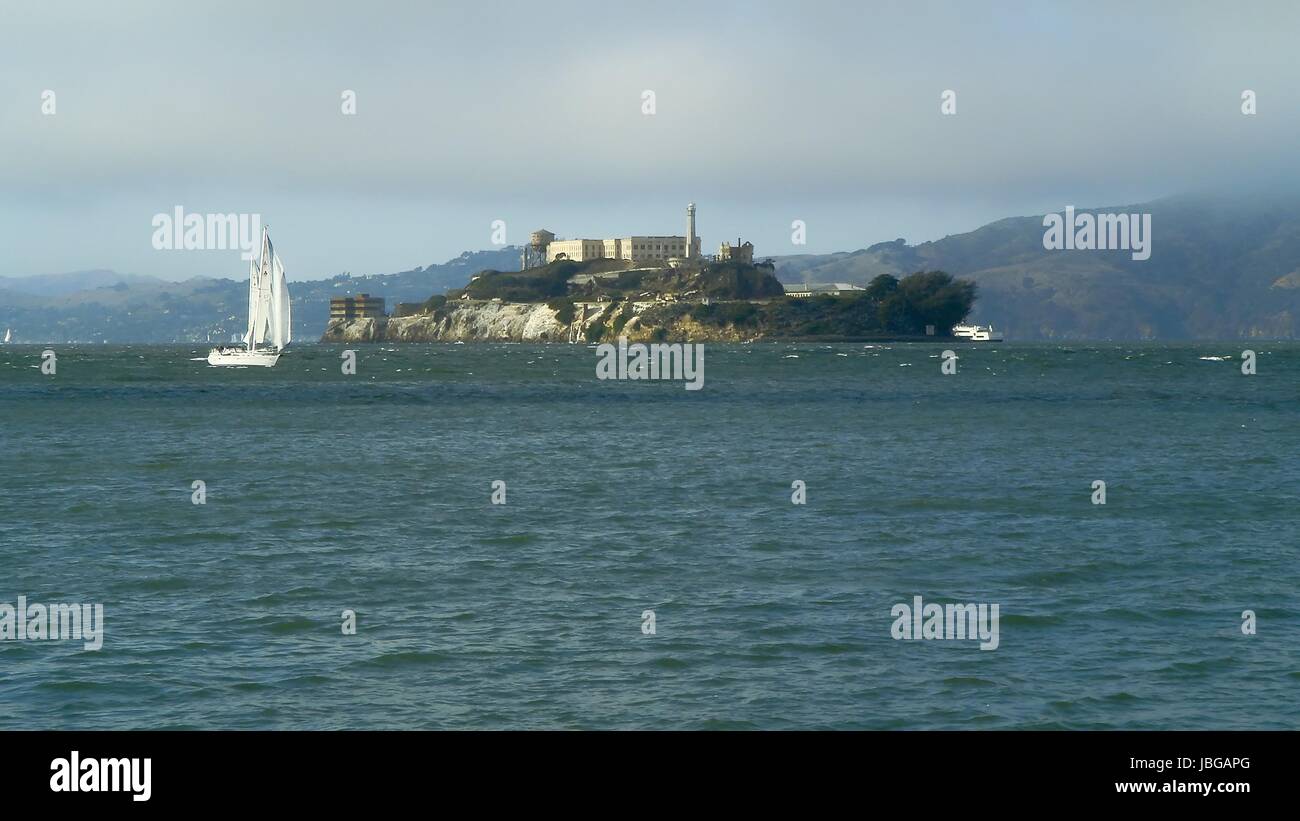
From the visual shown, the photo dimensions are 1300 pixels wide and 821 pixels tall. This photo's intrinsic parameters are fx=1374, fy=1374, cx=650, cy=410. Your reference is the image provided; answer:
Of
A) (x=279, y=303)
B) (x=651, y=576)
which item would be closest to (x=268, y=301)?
(x=279, y=303)

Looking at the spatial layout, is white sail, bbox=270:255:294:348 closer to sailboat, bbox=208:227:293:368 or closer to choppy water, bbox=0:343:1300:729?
sailboat, bbox=208:227:293:368

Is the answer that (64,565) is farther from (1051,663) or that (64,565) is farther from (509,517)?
(1051,663)

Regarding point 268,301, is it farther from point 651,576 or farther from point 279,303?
point 651,576

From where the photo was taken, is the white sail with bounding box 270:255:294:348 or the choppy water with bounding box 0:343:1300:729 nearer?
the choppy water with bounding box 0:343:1300:729

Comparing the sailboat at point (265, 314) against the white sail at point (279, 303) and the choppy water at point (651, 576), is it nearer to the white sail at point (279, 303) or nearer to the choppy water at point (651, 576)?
the white sail at point (279, 303)

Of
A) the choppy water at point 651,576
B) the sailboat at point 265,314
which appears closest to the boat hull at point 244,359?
the sailboat at point 265,314

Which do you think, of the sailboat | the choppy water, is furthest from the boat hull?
the choppy water
